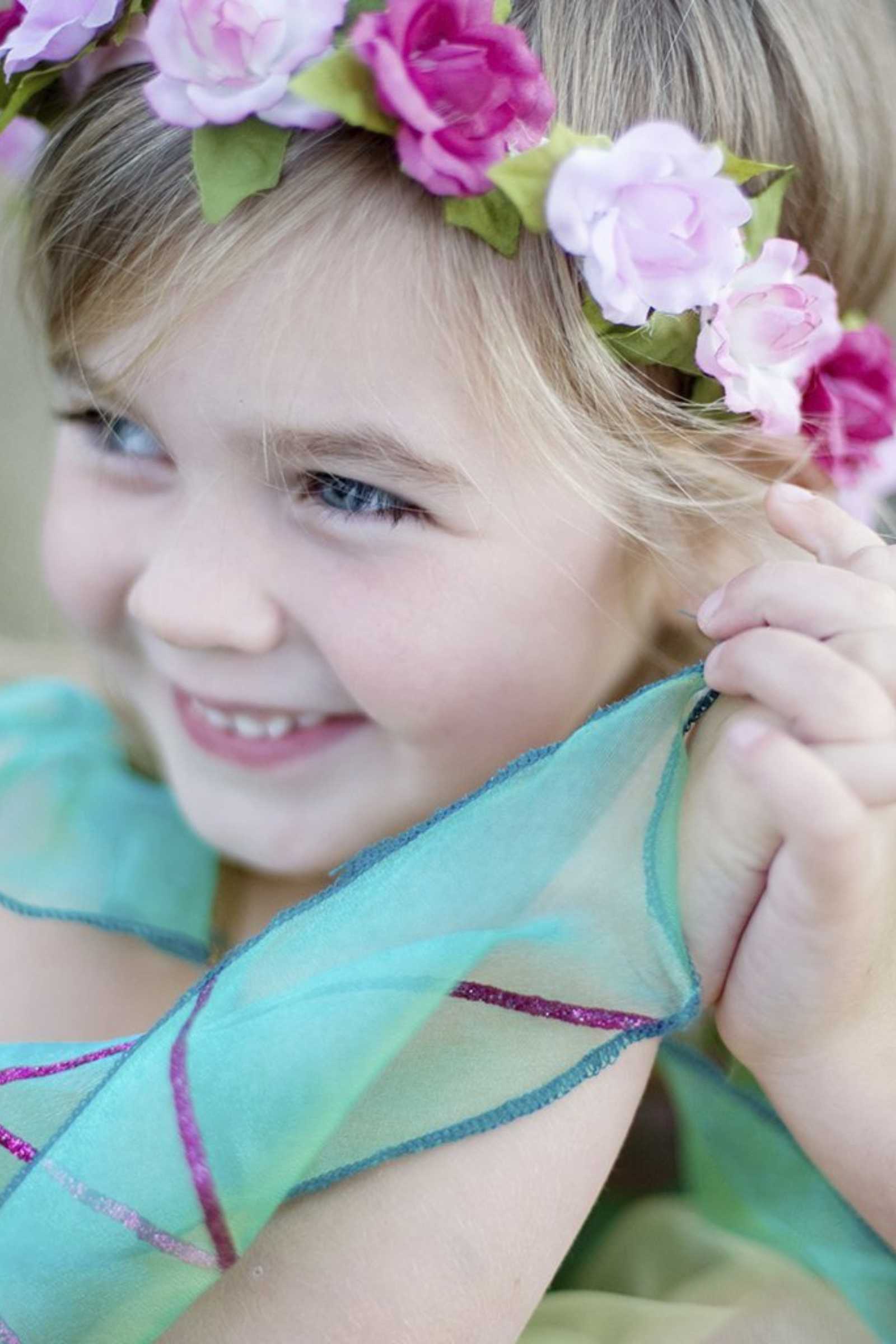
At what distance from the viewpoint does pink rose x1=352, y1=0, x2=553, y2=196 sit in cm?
88

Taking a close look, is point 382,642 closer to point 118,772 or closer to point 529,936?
point 529,936

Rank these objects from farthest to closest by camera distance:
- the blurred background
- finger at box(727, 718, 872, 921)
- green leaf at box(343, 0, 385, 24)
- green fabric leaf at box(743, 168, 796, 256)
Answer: the blurred background → green fabric leaf at box(743, 168, 796, 256) → green leaf at box(343, 0, 385, 24) → finger at box(727, 718, 872, 921)

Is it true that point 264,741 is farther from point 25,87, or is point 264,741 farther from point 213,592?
point 25,87

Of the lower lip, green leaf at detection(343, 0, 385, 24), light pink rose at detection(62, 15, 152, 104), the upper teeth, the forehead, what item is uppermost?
light pink rose at detection(62, 15, 152, 104)

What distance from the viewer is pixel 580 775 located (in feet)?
2.84

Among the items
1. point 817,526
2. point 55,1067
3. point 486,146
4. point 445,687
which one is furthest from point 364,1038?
point 486,146

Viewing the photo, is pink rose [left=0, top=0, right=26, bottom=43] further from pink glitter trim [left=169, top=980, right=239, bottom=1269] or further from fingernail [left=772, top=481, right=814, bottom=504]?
pink glitter trim [left=169, top=980, right=239, bottom=1269]

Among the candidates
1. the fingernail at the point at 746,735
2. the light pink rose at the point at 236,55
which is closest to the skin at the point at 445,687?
the fingernail at the point at 746,735

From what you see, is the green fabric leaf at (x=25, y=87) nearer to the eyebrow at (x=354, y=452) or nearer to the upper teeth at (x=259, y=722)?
the eyebrow at (x=354, y=452)

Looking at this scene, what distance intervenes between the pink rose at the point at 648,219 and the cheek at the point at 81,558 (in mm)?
392

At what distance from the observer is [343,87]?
899mm

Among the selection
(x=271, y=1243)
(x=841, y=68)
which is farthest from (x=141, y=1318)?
(x=841, y=68)

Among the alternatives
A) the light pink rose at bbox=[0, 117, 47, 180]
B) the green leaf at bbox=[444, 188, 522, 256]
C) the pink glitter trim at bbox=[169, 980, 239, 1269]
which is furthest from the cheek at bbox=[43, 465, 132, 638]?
the pink glitter trim at bbox=[169, 980, 239, 1269]

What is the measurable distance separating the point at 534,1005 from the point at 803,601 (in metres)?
0.27
